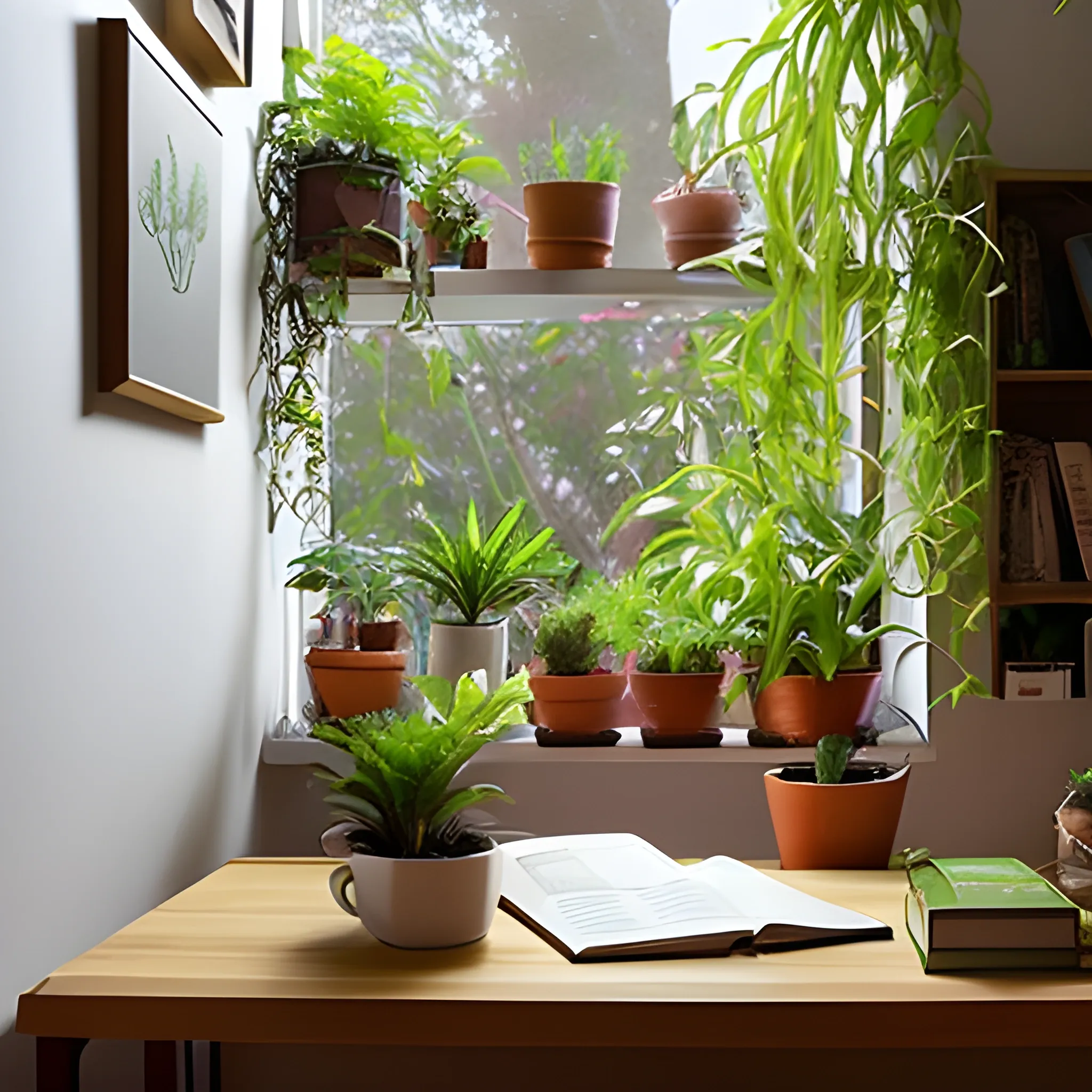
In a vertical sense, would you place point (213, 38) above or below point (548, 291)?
above

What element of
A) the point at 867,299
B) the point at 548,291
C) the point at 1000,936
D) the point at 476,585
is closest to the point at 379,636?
the point at 476,585

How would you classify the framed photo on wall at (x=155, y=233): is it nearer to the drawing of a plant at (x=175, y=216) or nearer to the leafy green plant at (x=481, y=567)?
the drawing of a plant at (x=175, y=216)

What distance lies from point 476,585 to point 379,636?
0.18 meters

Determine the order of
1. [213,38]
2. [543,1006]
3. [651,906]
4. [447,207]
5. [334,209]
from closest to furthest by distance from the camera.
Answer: [543,1006] < [651,906] < [213,38] < [334,209] < [447,207]

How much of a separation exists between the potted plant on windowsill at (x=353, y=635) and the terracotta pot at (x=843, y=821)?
30.7 inches

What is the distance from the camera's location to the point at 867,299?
1.96m

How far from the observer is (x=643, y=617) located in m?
2.06

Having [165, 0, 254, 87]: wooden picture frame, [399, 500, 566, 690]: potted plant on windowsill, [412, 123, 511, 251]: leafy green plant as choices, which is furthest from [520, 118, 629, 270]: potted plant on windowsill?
[165, 0, 254, 87]: wooden picture frame

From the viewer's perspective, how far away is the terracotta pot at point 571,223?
6.83 ft

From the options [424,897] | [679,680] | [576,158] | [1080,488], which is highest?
[576,158]

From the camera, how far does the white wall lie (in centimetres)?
103

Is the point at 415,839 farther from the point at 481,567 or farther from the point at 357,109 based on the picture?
the point at 357,109

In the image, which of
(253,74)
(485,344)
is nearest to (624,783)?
(485,344)

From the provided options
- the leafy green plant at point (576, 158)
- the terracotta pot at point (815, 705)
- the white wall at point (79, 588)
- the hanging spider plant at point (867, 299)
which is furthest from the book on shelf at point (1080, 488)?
the white wall at point (79, 588)
